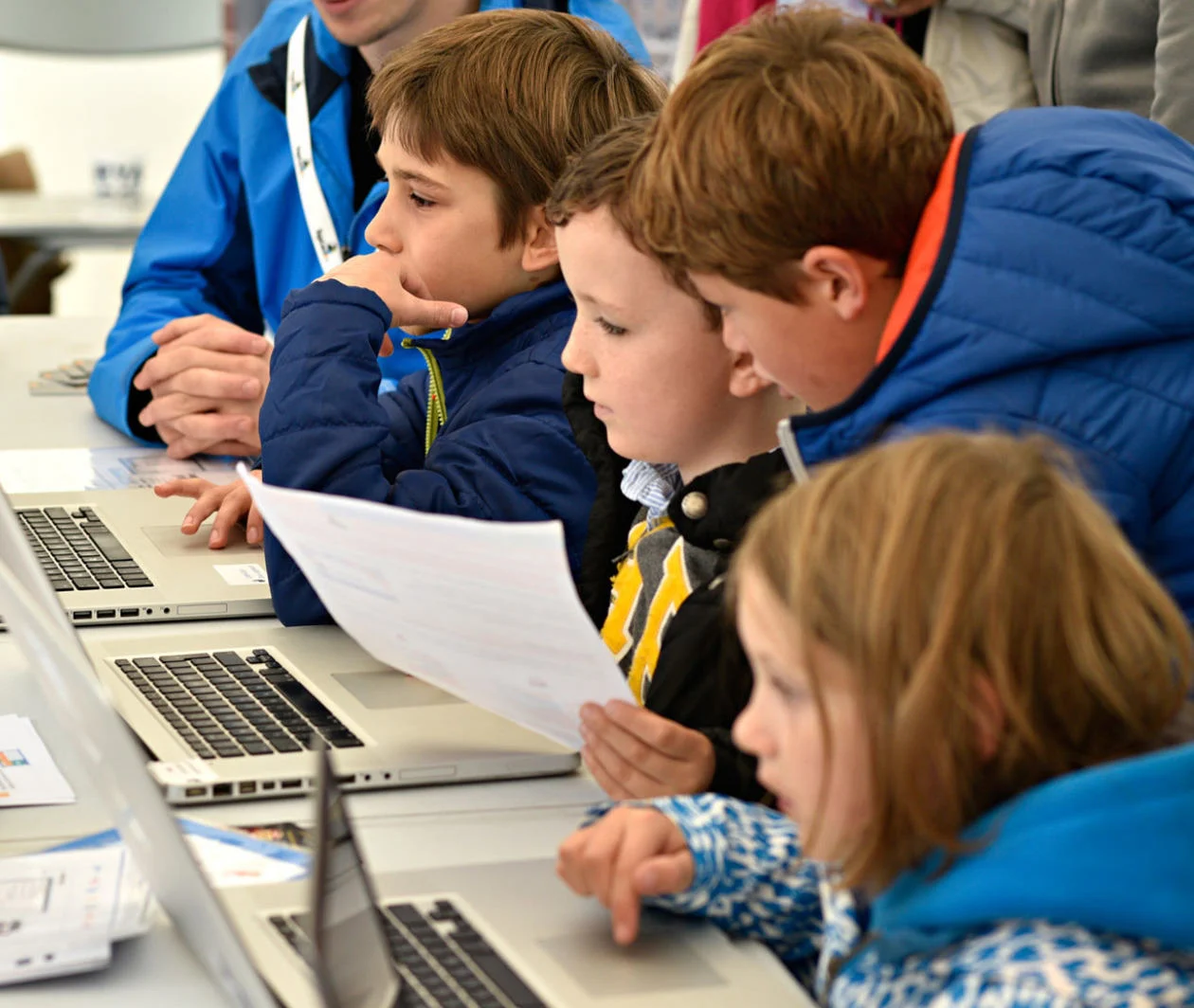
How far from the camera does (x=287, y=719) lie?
1.11m

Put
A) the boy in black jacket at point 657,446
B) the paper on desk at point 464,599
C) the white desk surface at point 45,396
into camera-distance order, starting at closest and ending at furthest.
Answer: the paper on desk at point 464,599 < the boy in black jacket at point 657,446 < the white desk surface at point 45,396

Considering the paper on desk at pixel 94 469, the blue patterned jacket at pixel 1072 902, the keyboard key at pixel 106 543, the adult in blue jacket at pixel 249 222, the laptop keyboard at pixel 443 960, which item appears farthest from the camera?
the adult in blue jacket at pixel 249 222

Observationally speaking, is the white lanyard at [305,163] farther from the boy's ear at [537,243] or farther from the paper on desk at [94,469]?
the boy's ear at [537,243]

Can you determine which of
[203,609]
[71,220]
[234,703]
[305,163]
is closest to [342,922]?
[234,703]

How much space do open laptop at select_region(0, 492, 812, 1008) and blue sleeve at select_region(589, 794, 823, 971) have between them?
2 centimetres

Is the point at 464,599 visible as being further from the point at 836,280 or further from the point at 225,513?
the point at 225,513

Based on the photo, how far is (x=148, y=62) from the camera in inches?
271

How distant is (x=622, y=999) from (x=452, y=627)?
290 millimetres

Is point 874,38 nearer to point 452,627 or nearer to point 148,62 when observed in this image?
point 452,627

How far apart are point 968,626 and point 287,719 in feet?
1.92

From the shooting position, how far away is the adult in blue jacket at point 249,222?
1811mm

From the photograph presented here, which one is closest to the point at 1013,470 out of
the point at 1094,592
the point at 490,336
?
the point at 1094,592

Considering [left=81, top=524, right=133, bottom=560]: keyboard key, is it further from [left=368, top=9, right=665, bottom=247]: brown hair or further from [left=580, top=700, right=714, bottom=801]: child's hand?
[left=580, top=700, right=714, bottom=801]: child's hand

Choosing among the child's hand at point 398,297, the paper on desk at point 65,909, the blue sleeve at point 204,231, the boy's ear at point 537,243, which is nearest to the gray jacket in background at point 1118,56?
the boy's ear at point 537,243
